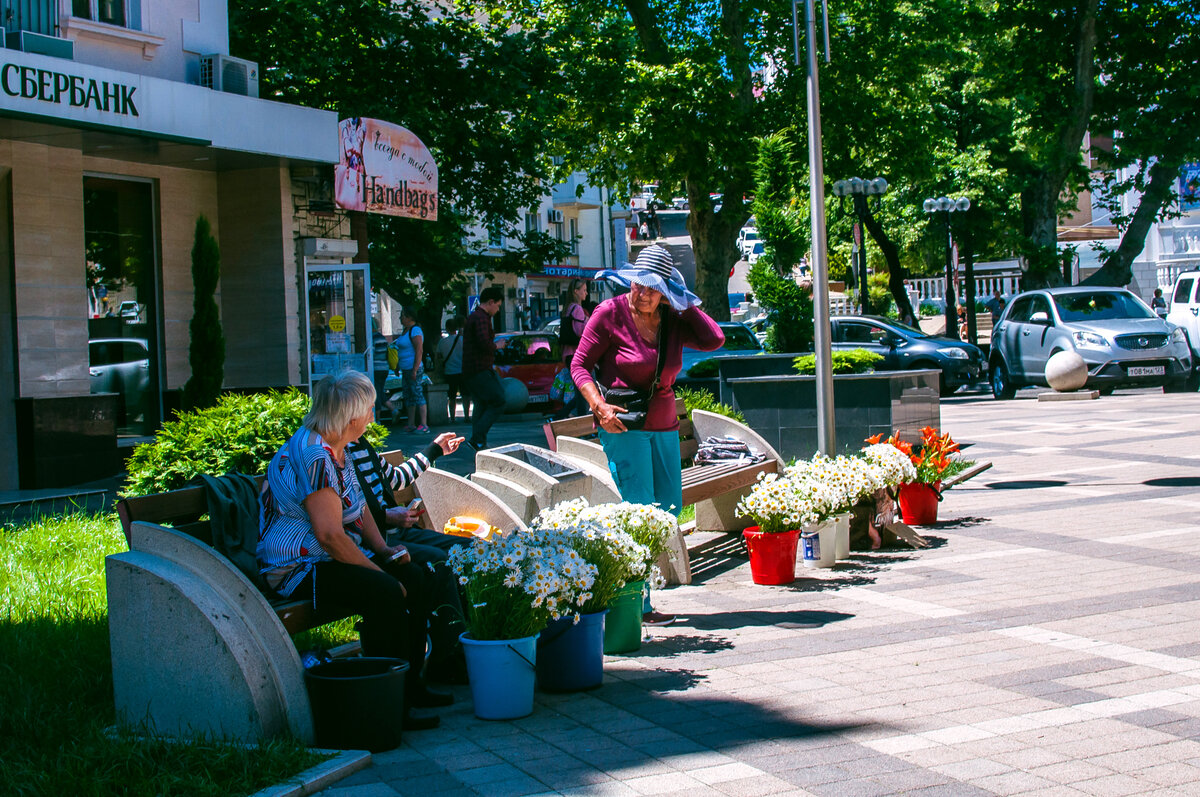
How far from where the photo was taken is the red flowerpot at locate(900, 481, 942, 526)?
900cm

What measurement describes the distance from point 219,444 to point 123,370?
7.80 meters

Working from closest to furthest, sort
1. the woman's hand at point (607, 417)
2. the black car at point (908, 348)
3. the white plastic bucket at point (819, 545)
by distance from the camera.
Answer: the woman's hand at point (607, 417)
the white plastic bucket at point (819, 545)
the black car at point (908, 348)

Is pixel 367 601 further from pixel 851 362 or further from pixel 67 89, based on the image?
pixel 851 362

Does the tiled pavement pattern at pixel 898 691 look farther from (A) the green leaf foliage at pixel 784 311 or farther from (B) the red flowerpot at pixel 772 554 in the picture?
(A) the green leaf foliage at pixel 784 311

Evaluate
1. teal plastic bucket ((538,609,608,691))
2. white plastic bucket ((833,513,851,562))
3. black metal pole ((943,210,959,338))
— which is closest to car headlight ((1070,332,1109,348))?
black metal pole ((943,210,959,338))

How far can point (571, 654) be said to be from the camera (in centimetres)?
508

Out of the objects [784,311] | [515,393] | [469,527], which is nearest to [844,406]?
[784,311]

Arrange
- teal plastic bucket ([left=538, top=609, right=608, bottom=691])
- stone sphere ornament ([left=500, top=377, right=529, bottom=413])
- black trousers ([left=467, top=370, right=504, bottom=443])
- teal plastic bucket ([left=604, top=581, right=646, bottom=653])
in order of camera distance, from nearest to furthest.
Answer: teal plastic bucket ([left=538, top=609, right=608, bottom=691])
teal plastic bucket ([left=604, top=581, right=646, bottom=653])
black trousers ([left=467, top=370, right=504, bottom=443])
stone sphere ornament ([left=500, top=377, right=529, bottom=413])

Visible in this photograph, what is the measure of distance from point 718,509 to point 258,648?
16.3ft

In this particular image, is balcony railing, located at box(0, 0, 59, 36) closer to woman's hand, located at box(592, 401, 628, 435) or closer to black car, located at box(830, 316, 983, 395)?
woman's hand, located at box(592, 401, 628, 435)

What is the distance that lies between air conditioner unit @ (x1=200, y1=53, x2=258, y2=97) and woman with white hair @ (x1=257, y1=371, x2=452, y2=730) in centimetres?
1047

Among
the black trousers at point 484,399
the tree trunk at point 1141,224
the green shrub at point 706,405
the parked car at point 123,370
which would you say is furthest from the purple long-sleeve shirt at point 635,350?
the tree trunk at point 1141,224

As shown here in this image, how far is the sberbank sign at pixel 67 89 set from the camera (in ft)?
35.6

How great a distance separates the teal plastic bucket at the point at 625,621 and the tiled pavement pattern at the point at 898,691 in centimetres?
10
